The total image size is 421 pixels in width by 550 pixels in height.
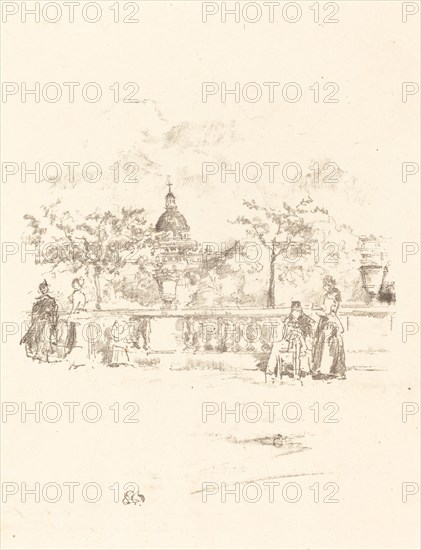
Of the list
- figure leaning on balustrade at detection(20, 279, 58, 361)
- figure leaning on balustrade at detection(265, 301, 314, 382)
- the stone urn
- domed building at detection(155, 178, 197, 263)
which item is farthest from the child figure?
figure leaning on balustrade at detection(20, 279, 58, 361)

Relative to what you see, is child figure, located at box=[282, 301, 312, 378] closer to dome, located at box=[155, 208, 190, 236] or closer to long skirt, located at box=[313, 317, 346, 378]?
long skirt, located at box=[313, 317, 346, 378]

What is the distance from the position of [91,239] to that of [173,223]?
0.44m

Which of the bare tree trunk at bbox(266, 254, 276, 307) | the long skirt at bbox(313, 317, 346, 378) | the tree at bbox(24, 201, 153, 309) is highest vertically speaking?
the tree at bbox(24, 201, 153, 309)

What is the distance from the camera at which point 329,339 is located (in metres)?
3.68

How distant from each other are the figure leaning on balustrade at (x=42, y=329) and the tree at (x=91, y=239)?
0.59ft

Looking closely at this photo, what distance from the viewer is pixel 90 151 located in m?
3.66

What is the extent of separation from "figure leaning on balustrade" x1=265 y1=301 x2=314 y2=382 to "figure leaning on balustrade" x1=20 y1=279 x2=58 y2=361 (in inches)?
45.2

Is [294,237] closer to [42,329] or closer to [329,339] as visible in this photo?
[329,339]

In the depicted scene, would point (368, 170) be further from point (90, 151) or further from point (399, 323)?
point (90, 151)

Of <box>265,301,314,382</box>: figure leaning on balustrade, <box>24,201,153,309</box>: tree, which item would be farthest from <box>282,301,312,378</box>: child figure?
<box>24,201,153,309</box>: tree

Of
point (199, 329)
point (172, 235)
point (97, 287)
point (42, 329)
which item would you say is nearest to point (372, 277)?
point (199, 329)

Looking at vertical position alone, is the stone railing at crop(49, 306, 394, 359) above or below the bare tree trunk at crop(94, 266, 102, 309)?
below

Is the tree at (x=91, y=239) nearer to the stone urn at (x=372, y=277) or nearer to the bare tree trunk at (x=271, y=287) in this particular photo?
the bare tree trunk at (x=271, y=287)

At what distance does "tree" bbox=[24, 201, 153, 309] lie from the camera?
12.0ft
